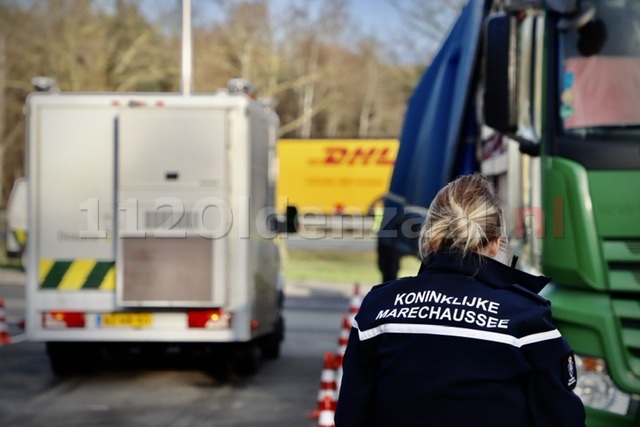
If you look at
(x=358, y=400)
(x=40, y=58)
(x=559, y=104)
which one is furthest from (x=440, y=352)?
(x=40, y=58)

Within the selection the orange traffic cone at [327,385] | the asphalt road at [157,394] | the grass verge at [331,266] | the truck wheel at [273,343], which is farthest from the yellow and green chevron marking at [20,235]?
the orange traffic cone at [327,385]

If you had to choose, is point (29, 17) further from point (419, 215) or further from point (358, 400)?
point (358, 400)

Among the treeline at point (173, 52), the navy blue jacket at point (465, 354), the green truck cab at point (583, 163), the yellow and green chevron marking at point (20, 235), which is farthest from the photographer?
the treeline at point (173, 52)

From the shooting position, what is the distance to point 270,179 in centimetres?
1221

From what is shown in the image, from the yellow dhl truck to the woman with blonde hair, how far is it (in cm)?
3682

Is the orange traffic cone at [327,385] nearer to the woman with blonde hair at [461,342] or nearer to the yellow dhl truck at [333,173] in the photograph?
the woman with blonde hair at [461,342]

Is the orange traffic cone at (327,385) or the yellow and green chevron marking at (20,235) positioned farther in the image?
the yellow and green chevron marking at (20,235)

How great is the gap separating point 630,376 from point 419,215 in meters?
5.17

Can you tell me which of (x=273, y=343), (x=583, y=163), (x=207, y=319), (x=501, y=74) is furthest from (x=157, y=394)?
(x=583, y=163)

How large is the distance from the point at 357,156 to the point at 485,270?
37467 millimetres

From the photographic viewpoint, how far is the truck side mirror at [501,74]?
6762 millimetres

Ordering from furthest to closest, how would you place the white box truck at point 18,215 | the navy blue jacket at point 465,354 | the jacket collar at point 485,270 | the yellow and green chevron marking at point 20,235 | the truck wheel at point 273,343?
1. the yellow and green chevron marking at point 20,235
2. the white box truck at point 18,215
3. the truck wheel at point 273,343
4. the jacket collar at point 485,270
5. the navy blue jacket at point 465,354

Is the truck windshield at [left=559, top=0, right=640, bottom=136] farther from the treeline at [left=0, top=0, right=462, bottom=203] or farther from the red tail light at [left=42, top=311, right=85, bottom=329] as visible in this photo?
the treeline at [left=0, top=0, right=462, bottom=203]

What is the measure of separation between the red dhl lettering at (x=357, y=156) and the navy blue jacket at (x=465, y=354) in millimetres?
36478
